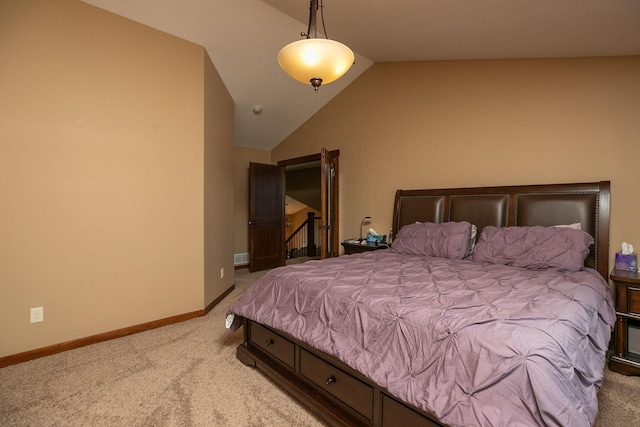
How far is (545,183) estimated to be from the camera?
9.58ft

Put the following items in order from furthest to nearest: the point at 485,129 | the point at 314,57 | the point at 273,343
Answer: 1. the point at 485,129
2. the point at 273,343
3. the point at 314,57

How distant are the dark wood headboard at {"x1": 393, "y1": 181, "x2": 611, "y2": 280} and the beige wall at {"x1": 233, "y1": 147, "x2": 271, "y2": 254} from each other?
3119mm

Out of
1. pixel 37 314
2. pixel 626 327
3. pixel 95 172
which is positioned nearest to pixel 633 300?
pixel 626 327

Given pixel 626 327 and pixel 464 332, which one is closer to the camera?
pixel 464 332

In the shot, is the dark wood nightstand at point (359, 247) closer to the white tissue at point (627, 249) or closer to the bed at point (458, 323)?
the bed at point (458, 323)

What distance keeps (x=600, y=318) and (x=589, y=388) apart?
801 millimetres

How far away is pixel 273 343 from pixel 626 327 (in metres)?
2.49

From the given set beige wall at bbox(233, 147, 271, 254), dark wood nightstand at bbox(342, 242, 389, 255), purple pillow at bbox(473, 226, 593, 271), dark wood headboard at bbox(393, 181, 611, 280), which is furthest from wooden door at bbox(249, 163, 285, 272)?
purple pillow at bbox(473, 226, 593, 271)

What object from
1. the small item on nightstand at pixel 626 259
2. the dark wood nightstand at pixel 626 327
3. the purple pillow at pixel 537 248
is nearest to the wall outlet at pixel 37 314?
the purple pillow at pixel 537 248

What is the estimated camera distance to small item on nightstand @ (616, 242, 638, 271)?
236 cm

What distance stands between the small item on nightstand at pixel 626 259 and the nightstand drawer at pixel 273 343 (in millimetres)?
2661

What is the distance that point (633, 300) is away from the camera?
210cm

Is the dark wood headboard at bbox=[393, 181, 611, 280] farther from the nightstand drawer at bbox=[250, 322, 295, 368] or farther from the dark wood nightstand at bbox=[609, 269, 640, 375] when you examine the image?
the nightstand drawer at bbox=[250, 322, 295, 368]

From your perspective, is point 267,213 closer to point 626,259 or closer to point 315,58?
point 315,58
